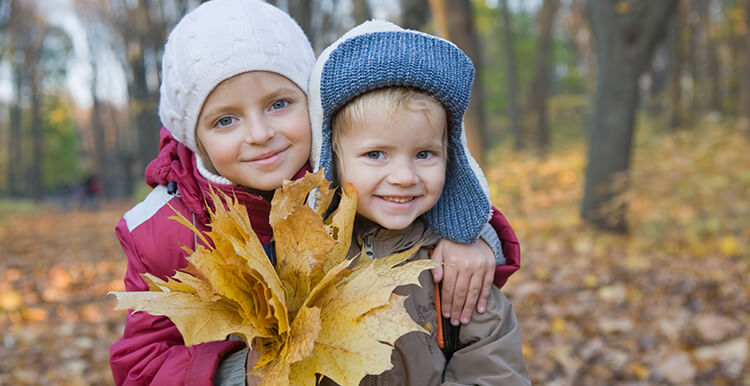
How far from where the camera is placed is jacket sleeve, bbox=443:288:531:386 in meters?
1.48

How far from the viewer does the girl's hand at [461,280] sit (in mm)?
1540

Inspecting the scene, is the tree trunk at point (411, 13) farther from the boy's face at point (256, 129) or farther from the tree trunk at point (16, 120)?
the tree trunk at point (16, 120)

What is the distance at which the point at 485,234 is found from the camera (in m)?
1.72

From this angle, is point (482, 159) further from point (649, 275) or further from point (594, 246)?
point (649, 275)

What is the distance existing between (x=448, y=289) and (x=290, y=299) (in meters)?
0.52

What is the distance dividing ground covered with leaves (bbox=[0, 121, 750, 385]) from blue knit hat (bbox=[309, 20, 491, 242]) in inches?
107

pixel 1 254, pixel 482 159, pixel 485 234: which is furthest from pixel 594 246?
pixel 1 254

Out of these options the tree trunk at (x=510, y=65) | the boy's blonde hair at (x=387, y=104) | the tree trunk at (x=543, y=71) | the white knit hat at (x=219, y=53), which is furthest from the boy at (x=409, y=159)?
the tree trunk at (x=543, y=71)

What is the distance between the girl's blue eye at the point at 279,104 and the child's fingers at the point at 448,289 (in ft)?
2.21

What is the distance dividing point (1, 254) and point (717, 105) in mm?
20079

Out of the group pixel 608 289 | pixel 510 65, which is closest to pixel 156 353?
pixel 608 289

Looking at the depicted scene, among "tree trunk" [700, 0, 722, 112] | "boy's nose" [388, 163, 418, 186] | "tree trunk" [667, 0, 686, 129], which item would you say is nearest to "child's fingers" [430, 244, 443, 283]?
"boy's nose" [388, 163, 418, 186]

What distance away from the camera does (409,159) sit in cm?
145

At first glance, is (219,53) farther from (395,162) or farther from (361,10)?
(361,10)
